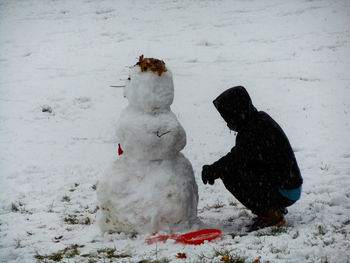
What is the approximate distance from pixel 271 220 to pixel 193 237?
38.0 inches

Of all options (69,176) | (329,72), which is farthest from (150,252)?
(329,72)

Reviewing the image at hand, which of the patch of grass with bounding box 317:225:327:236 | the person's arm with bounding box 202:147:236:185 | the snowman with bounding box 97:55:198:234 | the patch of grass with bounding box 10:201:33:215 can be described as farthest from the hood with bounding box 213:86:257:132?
the patch of grass with bounding box 10:201:33:215

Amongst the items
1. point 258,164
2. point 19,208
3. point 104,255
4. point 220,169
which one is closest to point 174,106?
point 19,208

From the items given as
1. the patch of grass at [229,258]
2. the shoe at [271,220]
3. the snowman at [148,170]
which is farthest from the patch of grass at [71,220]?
the patch of grass at [229,258]

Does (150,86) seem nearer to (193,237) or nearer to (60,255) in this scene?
(193,237)

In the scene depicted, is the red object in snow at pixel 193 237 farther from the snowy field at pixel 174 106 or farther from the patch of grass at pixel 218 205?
the patch of grass at pixel 218 205

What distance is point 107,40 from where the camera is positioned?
1702cm

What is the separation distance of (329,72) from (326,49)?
2286 mm

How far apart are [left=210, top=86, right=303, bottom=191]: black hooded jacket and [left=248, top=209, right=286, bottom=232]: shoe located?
357 mm

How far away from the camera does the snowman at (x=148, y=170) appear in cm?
434

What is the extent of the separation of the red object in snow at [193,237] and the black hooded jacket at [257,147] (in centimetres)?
73

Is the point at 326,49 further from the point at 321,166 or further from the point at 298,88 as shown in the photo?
the point at 321,166

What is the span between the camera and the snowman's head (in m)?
4.32

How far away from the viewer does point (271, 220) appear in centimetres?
460
